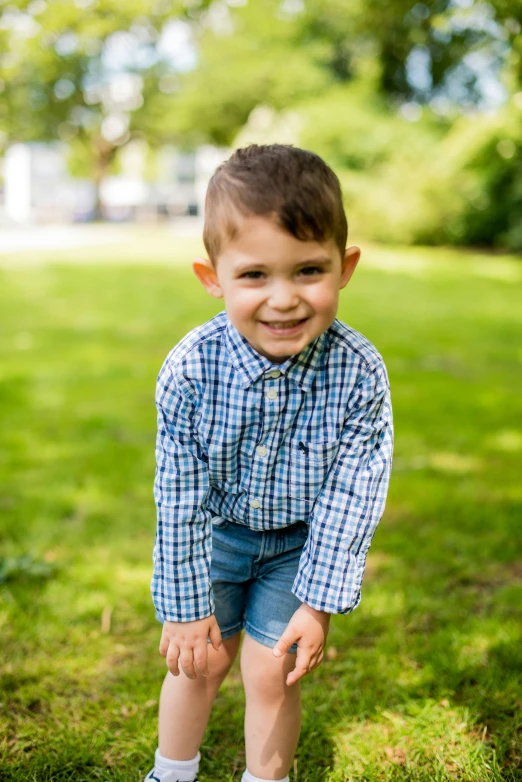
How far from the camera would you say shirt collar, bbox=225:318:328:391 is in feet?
5.89

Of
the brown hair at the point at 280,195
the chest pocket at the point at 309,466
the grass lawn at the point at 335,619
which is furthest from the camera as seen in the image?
the grass lawn at the point at 335,619

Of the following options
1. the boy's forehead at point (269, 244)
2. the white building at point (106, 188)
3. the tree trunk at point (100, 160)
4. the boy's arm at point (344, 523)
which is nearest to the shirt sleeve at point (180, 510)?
the boy's arm at point (344, 523)

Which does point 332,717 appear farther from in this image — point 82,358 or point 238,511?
point 82,358

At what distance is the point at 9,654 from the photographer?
8.77 ft

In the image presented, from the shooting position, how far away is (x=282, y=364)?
70.8 inches

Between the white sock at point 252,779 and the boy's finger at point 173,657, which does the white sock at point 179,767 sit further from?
the boy's finger at point 173,657

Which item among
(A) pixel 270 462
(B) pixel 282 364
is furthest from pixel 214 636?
(B) pixel 282 364

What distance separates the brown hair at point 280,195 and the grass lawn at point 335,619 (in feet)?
4.48

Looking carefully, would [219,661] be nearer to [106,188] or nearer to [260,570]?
[260,570]

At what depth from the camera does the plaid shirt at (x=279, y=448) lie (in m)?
1.80

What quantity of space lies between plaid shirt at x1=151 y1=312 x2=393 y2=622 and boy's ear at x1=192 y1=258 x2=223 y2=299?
93mm

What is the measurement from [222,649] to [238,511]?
1.24 ft

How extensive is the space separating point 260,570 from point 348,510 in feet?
0.97

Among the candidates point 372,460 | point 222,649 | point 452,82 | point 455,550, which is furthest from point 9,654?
point 452,82
